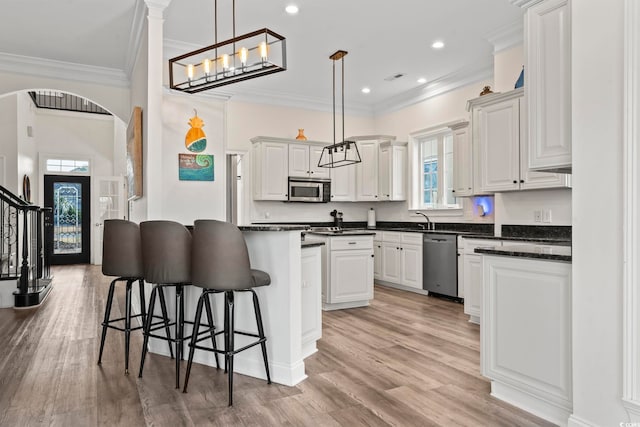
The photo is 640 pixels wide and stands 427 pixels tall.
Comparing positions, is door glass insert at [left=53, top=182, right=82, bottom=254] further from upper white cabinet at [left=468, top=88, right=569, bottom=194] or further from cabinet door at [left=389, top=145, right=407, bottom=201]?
upper white cabinet at [left=468, top=88, right=569, bottom=194]

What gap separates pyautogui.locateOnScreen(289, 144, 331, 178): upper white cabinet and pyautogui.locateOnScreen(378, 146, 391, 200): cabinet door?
92 centimetres

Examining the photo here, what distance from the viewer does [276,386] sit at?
2701 mm

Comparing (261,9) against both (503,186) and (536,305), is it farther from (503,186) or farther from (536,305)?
(536,305)

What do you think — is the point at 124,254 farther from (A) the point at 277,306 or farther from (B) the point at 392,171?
(B) the point at 392,171

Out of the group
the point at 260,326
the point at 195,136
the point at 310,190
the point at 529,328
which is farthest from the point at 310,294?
the point at 310,190

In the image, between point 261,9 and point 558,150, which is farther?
point 261,9

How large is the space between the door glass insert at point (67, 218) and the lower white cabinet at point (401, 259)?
750cm

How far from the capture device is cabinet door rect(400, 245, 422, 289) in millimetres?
5727

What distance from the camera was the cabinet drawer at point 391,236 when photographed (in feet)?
20.1

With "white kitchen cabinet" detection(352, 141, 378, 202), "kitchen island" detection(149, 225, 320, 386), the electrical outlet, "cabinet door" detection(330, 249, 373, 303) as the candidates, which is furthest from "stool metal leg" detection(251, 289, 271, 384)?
"white kitchen cabinet" detection(352, 141, 378, 202)

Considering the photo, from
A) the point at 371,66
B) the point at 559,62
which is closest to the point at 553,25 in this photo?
the point at 559,62

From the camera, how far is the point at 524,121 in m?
4.07

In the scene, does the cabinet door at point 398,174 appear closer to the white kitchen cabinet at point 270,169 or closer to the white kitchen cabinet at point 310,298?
the white kitchen cabinet at point 270,169

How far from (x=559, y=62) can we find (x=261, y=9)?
2833 millimetres
